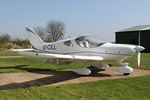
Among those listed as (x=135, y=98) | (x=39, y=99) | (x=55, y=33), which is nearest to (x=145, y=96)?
(x=135, y=98)

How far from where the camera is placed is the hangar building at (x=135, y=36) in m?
38.0

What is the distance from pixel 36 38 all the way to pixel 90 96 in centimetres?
801

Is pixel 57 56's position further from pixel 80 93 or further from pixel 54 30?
pixel 54 30

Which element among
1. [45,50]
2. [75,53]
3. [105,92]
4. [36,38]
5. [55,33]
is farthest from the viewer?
[55,33]

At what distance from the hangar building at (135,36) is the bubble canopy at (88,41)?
32.5m

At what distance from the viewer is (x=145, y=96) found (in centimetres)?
523

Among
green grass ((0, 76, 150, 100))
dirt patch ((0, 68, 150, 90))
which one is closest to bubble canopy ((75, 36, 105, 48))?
dirt patch ((0, 68, 150, 90))

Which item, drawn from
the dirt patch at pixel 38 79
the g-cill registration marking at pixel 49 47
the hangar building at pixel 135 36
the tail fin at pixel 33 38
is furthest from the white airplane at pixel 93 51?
the hangar building at pixel 135 36

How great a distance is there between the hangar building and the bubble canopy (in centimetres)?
3249

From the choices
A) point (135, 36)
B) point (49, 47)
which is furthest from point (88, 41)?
point (135, 36)

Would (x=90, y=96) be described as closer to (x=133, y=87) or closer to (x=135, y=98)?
(x=135, y=98)

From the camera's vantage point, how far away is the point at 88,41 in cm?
902

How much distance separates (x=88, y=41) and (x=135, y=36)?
3368cm

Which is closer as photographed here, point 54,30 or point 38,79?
point 38,79
